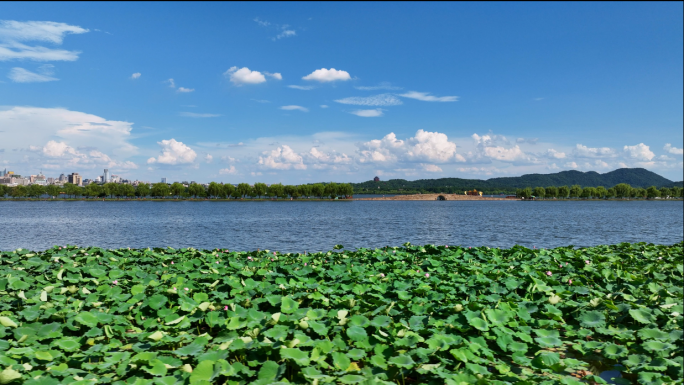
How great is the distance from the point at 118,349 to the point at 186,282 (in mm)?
2198

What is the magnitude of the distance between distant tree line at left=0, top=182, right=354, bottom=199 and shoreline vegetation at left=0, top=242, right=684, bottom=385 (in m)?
171

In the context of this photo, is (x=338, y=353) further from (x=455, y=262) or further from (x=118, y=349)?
(x=455, y=262)

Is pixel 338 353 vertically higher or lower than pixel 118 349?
higher

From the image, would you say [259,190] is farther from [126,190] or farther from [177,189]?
[126,190]

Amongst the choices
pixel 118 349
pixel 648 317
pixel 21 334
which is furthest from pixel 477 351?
pixel 21 334

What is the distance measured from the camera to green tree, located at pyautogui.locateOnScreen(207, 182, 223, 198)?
565 ft

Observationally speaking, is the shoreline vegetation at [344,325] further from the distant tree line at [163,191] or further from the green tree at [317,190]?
the green tree at [317,190]

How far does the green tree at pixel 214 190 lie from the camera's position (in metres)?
172

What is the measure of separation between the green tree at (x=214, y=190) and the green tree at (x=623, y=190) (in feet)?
632

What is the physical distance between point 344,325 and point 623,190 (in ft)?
777

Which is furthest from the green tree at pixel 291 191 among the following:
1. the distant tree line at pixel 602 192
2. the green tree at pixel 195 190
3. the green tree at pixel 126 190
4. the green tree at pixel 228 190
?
the distant tree line at pixel 602 192

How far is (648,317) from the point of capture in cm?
613

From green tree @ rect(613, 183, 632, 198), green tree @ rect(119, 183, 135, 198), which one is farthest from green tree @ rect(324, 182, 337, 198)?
green tree @ rect(613, 183, 632, 198)

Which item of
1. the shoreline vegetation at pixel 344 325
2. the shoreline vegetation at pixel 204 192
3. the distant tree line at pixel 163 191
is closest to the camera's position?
the shoreline vegetation at pixel 344 325
